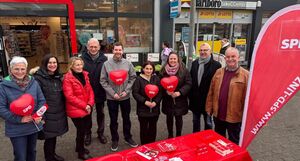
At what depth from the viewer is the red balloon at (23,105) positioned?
2783 mm

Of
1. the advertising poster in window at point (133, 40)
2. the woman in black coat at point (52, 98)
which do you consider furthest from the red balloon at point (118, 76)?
the advertising poster in window at point (133, 40)

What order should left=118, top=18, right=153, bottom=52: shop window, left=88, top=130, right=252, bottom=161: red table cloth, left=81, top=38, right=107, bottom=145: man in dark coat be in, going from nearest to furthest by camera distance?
left=88, top=130, right=252, bottom=161: red table cloth < left=81, top=38, right=107, bottom=145: man in dark coat < left=118, top=18, right=153, bottom=52: shop window

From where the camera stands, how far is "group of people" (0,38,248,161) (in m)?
3.01

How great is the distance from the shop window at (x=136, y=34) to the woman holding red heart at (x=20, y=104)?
6.17 meters

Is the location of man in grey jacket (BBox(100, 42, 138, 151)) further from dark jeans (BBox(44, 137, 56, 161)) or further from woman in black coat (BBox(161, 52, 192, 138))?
dark jeans (BBox(44, 137, 56, 161))

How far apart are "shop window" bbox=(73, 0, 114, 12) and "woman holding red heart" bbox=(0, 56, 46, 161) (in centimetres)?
564

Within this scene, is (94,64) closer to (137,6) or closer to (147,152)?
(147,152)

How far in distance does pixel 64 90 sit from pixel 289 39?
2.81 metres

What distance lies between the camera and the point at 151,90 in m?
3.63

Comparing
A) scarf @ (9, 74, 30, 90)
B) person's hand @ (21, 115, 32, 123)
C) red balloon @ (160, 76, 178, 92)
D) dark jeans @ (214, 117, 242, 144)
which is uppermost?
Answer: scarf @ (9, 74, 30, 90)

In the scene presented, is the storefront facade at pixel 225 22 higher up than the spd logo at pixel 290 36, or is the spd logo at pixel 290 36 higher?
the storefront facade at pixel 225 22

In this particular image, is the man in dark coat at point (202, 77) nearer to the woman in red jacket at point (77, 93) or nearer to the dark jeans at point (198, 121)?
the dark jeans at point (198, 121)

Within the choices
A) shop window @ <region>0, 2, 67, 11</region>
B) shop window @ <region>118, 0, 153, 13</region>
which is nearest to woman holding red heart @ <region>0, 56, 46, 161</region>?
shop window @ <region>0, 2, 67, 11</region>

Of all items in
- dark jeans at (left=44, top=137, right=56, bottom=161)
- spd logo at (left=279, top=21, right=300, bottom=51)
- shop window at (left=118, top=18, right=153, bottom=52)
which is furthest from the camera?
shop window at (left=118, top=18, right=153, bottom=52)
